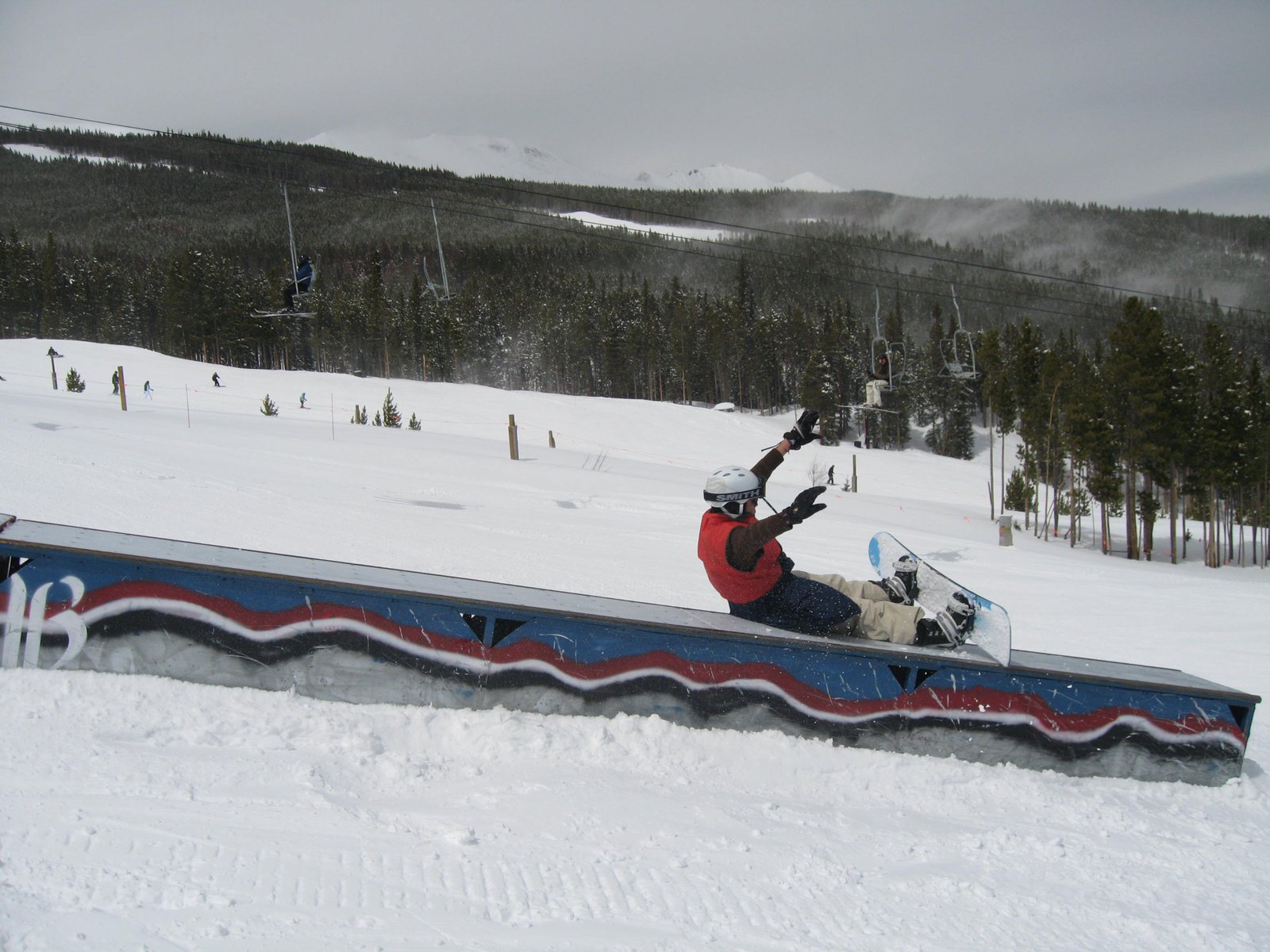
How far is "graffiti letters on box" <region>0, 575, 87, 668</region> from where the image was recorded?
391 cm

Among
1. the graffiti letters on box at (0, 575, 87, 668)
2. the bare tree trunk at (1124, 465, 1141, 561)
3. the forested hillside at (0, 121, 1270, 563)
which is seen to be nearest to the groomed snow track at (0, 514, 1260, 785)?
the graffiti letters on box at (0, 575, 87, 668)

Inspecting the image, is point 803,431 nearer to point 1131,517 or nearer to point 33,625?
point 33,625

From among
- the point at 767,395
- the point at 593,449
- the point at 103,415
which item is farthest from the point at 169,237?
the point at 103,415

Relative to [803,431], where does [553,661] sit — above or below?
below

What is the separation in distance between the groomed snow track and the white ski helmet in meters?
0.67

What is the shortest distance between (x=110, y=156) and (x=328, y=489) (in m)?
211

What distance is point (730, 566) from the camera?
474cm

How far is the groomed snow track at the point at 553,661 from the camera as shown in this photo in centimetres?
405

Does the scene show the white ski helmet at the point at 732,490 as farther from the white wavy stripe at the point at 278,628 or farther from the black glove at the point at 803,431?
the white wavy stripe at the point at 278,628

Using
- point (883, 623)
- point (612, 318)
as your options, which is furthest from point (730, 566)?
point (612, 318)

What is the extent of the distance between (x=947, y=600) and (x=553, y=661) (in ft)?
8.45

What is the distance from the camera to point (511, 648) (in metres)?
4.34

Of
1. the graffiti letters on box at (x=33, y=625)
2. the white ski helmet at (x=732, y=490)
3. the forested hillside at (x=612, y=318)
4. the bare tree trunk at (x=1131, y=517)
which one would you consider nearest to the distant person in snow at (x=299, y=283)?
the forested hillside at (x=612, y=318)

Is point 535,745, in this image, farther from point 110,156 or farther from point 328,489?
point 110,156
